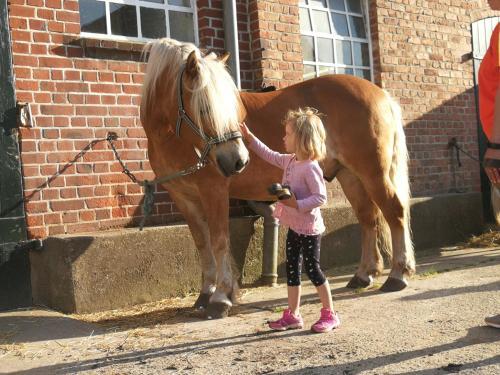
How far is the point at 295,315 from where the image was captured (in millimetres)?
3580

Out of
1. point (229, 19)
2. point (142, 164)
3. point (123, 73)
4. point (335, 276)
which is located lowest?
point (335, 276)

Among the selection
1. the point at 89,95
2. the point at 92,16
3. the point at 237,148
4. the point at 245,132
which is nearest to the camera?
the point at 237,148

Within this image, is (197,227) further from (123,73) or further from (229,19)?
(229,19)

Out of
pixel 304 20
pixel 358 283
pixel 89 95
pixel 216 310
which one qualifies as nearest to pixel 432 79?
pixel 304 20

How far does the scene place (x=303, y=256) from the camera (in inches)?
139

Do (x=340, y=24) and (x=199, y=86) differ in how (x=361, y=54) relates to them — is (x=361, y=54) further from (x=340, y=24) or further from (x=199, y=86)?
(x=199, y=86)

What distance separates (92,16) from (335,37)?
3202 mm

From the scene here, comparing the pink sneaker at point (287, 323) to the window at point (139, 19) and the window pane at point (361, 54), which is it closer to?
the window at point (139, 19)

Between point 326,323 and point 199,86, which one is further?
point 199,86

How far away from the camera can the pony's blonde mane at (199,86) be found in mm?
3664

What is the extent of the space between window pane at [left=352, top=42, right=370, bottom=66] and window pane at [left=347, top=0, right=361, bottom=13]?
0.46m

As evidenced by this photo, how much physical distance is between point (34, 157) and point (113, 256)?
3.47 ft

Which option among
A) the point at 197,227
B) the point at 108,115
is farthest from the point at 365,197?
the point at 108,115

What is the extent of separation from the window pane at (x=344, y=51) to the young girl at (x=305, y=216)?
12.1 feet
